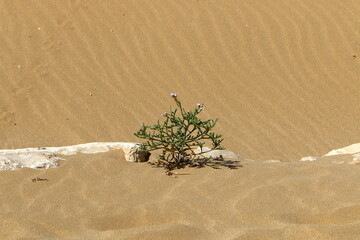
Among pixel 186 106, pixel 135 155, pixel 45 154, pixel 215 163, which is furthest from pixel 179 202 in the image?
pixel 186 106

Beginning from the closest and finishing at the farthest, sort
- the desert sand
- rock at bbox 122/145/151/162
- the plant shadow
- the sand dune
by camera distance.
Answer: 1. the sand dune
2. the desert sand
3. the plant shadow
4. rock at bbox 122/145/151/162

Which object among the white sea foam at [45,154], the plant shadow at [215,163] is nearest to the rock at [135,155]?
the white sea foam at [45,154]

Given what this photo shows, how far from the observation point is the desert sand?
2822 millimetres

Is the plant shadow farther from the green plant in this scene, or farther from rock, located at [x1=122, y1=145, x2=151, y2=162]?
rock, located at [x1=122, y1=145, x2=151, y2=162]

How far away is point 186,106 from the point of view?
7.38m

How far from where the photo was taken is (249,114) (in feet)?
23.9

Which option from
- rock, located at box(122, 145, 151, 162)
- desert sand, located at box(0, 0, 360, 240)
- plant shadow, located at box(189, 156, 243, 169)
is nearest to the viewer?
desert sand, located at box(0, 0, 360, 240)

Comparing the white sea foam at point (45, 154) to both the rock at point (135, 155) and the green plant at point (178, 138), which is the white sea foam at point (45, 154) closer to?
the rock at point (135, 155)

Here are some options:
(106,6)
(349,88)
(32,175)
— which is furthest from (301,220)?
(106,6)

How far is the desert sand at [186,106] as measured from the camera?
2822 millimetres

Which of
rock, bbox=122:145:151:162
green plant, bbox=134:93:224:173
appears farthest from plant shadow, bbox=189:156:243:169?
rock, bbox=122:145:151:162

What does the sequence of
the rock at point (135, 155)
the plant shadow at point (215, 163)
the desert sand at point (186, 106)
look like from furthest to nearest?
the rock at point (135, 155) < the plant shadow at point (215, 163) < the desert sand at point (186, 106)

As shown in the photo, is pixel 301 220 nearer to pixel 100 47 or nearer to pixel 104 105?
pixel 104 105

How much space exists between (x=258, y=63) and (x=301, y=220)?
5679 mm
